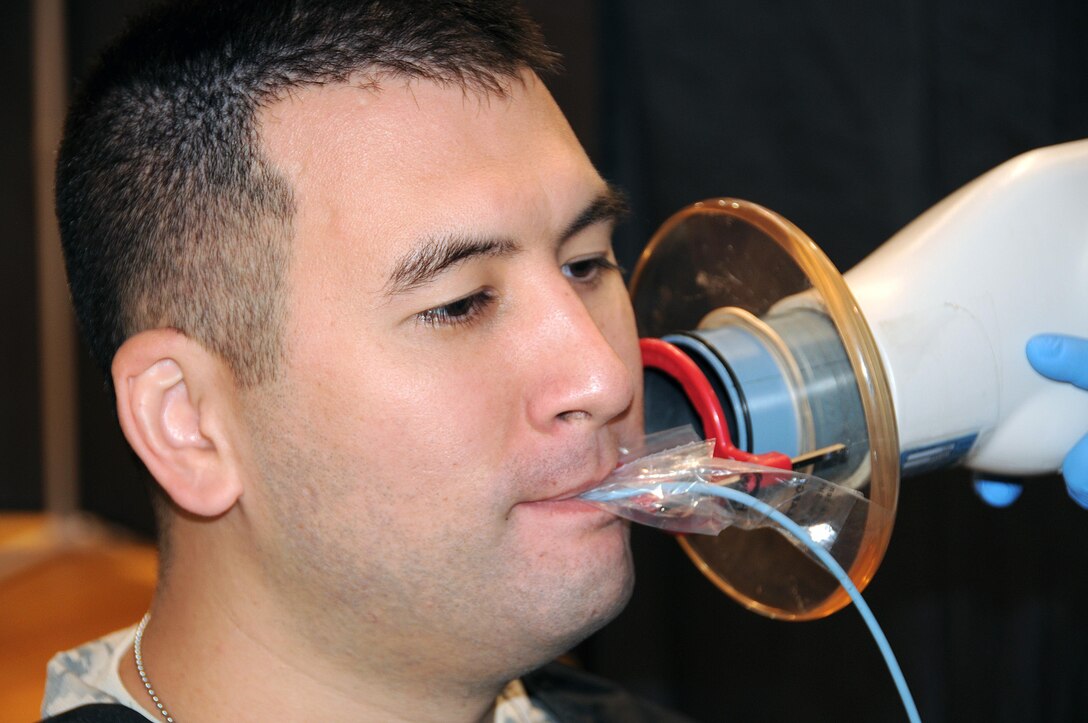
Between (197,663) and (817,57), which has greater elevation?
(817,57)

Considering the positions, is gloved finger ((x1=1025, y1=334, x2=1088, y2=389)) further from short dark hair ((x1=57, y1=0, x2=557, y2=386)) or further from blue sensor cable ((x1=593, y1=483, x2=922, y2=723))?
short dark hair ((x1=57, y1=0, x2=557, y2=386))

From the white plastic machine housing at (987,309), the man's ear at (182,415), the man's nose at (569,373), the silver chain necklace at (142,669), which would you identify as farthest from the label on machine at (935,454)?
the silver chain necklace at (142,669)

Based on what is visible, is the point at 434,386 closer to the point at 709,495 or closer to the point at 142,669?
the point at 709,495

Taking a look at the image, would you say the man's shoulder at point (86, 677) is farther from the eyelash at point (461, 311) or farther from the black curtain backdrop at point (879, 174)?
the black curtain backdrop at point (879, 174)

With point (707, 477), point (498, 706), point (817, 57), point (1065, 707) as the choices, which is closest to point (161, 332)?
point (707, 477)

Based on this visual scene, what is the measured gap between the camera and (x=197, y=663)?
1103 mm

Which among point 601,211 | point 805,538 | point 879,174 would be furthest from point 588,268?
point 879,174

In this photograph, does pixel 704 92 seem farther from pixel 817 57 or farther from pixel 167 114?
pixel 167 114

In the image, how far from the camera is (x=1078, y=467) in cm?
112

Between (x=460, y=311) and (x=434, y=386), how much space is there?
7 cm

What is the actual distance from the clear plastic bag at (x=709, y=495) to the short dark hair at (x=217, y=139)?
0.35 metres

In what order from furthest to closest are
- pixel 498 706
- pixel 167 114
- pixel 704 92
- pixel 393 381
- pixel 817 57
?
pixel 704 92 → pixel 817 57 → pixel 498 706 → pixel 167 114 → pixel 393 381

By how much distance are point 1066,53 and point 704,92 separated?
0.65 metres

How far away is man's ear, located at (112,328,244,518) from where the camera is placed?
1022mm
